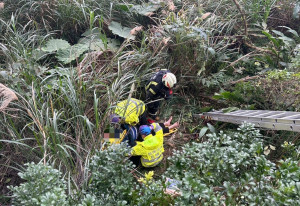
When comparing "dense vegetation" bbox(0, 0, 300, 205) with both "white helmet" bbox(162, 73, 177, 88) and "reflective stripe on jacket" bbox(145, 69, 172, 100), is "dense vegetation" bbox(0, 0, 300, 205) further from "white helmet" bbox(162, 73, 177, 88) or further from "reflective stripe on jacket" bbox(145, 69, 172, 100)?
"white helmet" bbox(162, 73, 177, 88)

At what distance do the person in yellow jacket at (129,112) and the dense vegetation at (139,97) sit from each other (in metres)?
0.11

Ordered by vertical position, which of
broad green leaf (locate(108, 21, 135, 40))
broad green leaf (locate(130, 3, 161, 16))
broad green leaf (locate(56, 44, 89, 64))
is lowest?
broad green leaf (locate(56, 44, 89, 64))

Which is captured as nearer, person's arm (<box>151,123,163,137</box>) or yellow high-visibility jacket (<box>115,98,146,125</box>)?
yellow high-visibility jacket (<box>115,98,146,125</box>)

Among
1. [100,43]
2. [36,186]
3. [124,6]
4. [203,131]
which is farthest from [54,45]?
[36,186]

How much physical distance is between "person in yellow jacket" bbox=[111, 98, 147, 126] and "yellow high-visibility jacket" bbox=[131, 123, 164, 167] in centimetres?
21

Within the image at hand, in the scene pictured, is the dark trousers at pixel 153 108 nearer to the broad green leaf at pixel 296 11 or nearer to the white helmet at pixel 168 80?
the white helmet at pixel 168 80

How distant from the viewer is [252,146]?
59.9 inches

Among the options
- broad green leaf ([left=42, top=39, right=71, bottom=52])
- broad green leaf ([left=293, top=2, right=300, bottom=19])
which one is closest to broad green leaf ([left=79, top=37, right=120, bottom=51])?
broad green leaf ([left=42, top=39, right=71, bottom=52])

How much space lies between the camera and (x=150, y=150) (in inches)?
105

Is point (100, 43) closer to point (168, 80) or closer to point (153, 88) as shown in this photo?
point (153, 88)

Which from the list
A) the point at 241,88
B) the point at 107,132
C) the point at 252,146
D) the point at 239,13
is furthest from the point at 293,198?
the point at 239,13

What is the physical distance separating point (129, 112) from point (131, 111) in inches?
0.9

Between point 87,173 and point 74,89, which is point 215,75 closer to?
point 74,89

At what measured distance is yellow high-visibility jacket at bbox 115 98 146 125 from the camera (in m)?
2.58
